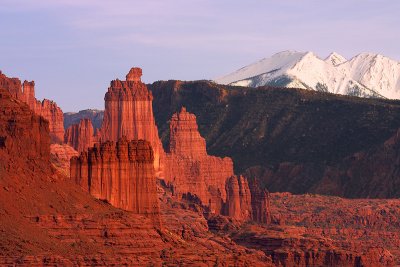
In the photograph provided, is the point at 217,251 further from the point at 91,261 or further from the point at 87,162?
the point at 91,261

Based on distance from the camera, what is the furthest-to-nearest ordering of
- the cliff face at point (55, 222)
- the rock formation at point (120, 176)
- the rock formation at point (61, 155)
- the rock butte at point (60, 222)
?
the rock formation at point (61, 155)
the rock formation at point (120, 176)
the cliff face at point (55, 222)
the rock butte at point (60, 222)

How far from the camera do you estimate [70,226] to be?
4788 inches

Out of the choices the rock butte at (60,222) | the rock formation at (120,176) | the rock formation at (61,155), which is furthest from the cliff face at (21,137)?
the rock formation at (61,155)

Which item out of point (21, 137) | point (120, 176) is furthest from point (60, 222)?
point (120, 176)

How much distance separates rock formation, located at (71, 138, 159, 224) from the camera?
133875mm

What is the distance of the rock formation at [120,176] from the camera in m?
134

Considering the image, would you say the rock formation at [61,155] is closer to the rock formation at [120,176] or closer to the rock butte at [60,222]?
the rock formation at [120,176]

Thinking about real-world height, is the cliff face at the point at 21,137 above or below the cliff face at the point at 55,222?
above

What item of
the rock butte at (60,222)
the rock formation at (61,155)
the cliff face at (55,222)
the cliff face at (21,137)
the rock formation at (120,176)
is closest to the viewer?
the rock butte at (60,222)

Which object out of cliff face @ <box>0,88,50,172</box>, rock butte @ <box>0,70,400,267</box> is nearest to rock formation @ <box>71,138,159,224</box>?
rock butte @ <box>0,70,400,267</box>

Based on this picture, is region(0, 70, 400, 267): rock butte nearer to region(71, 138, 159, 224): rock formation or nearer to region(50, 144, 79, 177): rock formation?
region(71, 138, 159, 224): rock formation

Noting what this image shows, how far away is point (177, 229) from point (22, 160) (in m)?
29.3

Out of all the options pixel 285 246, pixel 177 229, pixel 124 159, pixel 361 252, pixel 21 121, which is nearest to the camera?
pixel 21 121

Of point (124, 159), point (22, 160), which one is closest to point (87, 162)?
point (124, 159)
